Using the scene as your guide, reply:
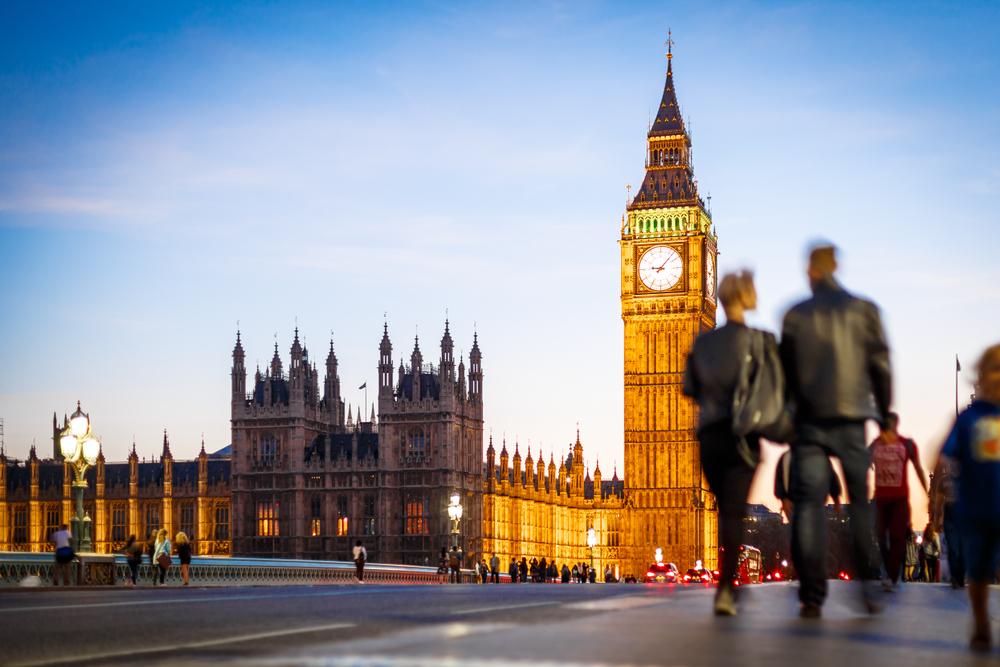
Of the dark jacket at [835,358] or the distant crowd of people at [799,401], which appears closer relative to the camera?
the distant crowd of people at [799,401]

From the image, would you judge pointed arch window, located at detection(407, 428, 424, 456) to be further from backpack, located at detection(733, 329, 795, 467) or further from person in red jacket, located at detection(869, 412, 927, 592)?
backpack, located at detection(733, 329, 795, 467)

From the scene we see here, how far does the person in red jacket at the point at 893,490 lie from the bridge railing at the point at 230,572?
18034mm

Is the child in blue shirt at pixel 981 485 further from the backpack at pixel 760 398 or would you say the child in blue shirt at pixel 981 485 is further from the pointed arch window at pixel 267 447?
the pointed arch window at pixel 267 447

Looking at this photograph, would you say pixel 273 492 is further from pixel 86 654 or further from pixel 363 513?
pixel 86 654

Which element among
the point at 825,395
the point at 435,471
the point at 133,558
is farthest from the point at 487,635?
the point at 435,471

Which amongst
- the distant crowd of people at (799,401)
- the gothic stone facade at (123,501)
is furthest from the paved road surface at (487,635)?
the gothic stone facade at (123,501)

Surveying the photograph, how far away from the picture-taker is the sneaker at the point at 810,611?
782 cm

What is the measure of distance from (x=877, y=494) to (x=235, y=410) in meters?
65.4

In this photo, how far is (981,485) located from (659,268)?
82671 mm

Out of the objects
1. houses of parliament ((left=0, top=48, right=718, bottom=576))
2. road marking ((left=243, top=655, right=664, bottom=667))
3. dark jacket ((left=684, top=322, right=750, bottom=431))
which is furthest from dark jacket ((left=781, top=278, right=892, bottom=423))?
houses of parliament ((left=0, top=48, right=718, bottom=576))

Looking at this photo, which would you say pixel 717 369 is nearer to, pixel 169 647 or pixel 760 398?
pixel 760 398

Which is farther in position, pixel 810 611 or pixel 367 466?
pixel 367 466

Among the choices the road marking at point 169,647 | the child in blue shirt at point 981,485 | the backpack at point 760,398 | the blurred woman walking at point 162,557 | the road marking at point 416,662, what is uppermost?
the backpack at point 760,398

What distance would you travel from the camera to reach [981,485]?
21.1 ft
